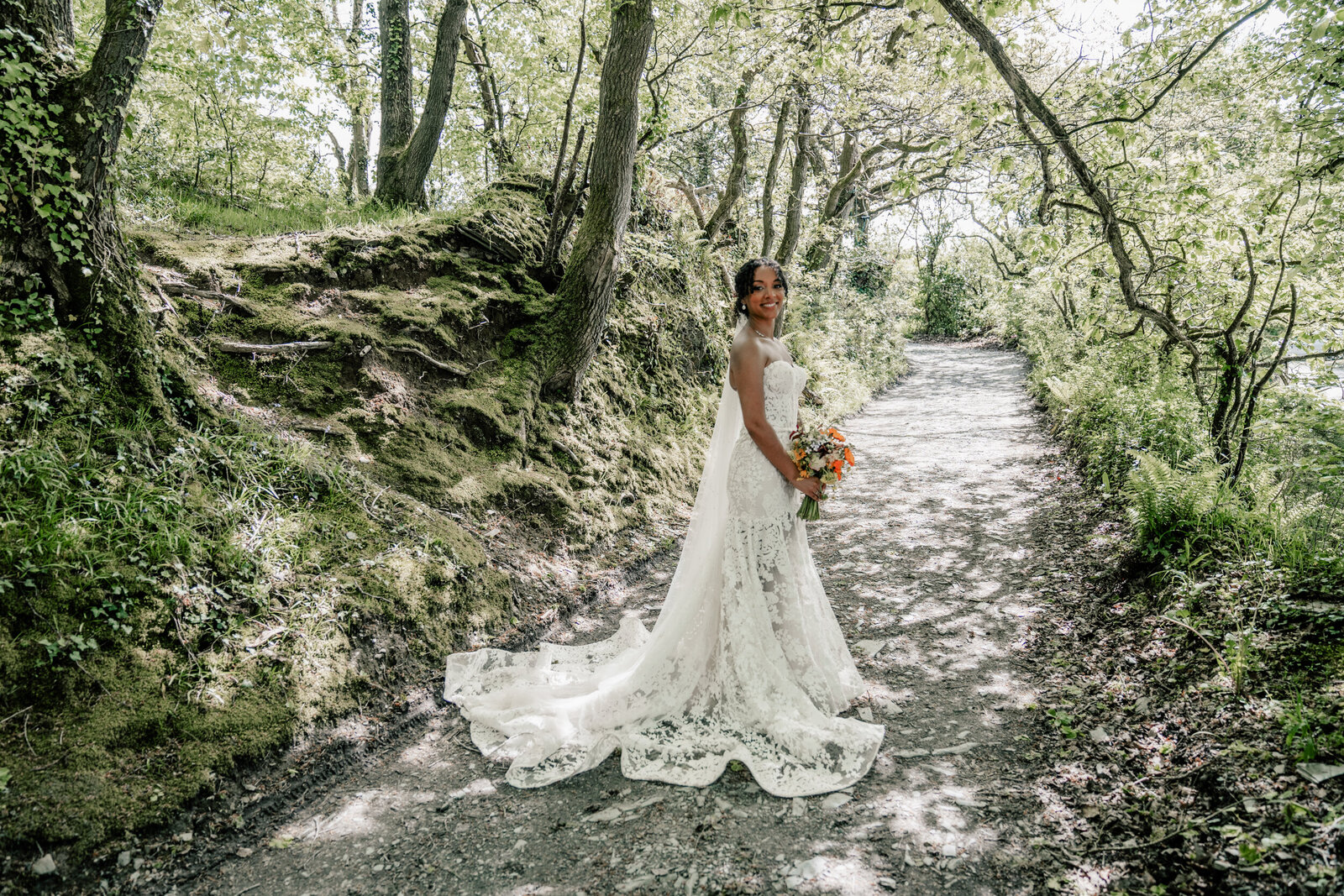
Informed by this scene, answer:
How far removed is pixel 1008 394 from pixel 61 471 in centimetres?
1828

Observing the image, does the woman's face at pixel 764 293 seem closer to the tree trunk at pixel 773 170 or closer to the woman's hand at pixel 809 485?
the woman's hand at pixel 809 485

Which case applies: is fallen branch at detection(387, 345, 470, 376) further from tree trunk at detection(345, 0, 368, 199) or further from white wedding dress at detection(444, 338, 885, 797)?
tree trunk at detection(345, 0, 368, 199)

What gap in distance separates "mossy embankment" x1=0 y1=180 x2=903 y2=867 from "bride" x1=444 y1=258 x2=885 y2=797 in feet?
3.25

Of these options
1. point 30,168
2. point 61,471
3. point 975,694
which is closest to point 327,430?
point 61,471

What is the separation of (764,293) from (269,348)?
4.34m

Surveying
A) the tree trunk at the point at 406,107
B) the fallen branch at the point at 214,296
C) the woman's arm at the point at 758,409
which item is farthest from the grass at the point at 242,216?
the woman's arm at the point at 758,409

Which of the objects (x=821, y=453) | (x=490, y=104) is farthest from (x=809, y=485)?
(x=490, y=104)

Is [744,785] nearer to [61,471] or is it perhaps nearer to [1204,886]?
[1204,886]

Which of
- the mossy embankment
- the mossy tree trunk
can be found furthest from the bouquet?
the mossy tree trunk

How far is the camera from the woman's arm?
4094 millimetres

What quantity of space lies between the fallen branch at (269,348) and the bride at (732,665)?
3.29 metres

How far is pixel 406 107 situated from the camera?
1088 cm

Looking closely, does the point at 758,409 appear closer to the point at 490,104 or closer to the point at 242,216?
the point at 242,216

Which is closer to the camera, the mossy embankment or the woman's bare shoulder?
the mossy embankment
